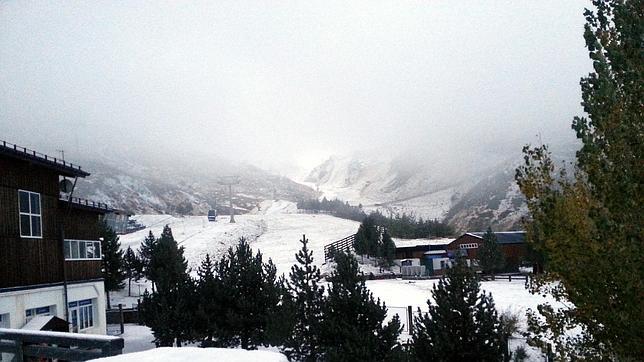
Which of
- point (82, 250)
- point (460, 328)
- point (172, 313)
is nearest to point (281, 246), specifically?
point (82, 250)

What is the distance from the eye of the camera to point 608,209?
818 centimetres

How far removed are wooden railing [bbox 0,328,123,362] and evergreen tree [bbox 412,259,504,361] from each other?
34.6 ft

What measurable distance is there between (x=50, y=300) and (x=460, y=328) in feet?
60.9

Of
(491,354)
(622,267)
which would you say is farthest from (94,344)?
(491,354)

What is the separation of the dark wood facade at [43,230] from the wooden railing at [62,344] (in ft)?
52.9

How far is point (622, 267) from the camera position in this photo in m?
7.97

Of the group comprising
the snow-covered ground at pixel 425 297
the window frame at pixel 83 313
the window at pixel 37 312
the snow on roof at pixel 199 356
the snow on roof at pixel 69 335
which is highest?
the snow on roof at pixel 199 356

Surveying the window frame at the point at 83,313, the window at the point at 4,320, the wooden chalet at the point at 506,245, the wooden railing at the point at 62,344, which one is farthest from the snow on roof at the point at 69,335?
the wooden chalet at the point at 506,245

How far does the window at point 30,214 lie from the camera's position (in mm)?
22141

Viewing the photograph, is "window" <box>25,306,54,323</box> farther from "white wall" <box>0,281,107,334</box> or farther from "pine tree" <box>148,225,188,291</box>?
"pine tree" <box>148,225,188,291</box>

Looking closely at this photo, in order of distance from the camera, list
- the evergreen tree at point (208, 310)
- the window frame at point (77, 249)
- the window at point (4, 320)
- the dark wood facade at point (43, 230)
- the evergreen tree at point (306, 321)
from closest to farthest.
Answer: the evergreen tree at point (306, 321)
the window at point (4, 320)
the dark wood facade at point (43, 230)
the evergreen tree at point (208, 310)
the window frame at point (77, 249)

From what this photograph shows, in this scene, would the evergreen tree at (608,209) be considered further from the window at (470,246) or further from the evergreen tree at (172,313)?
the window at (470,246)

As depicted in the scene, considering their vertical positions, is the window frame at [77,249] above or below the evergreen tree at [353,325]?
above

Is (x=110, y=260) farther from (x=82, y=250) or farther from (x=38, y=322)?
(x=38, y=322)
